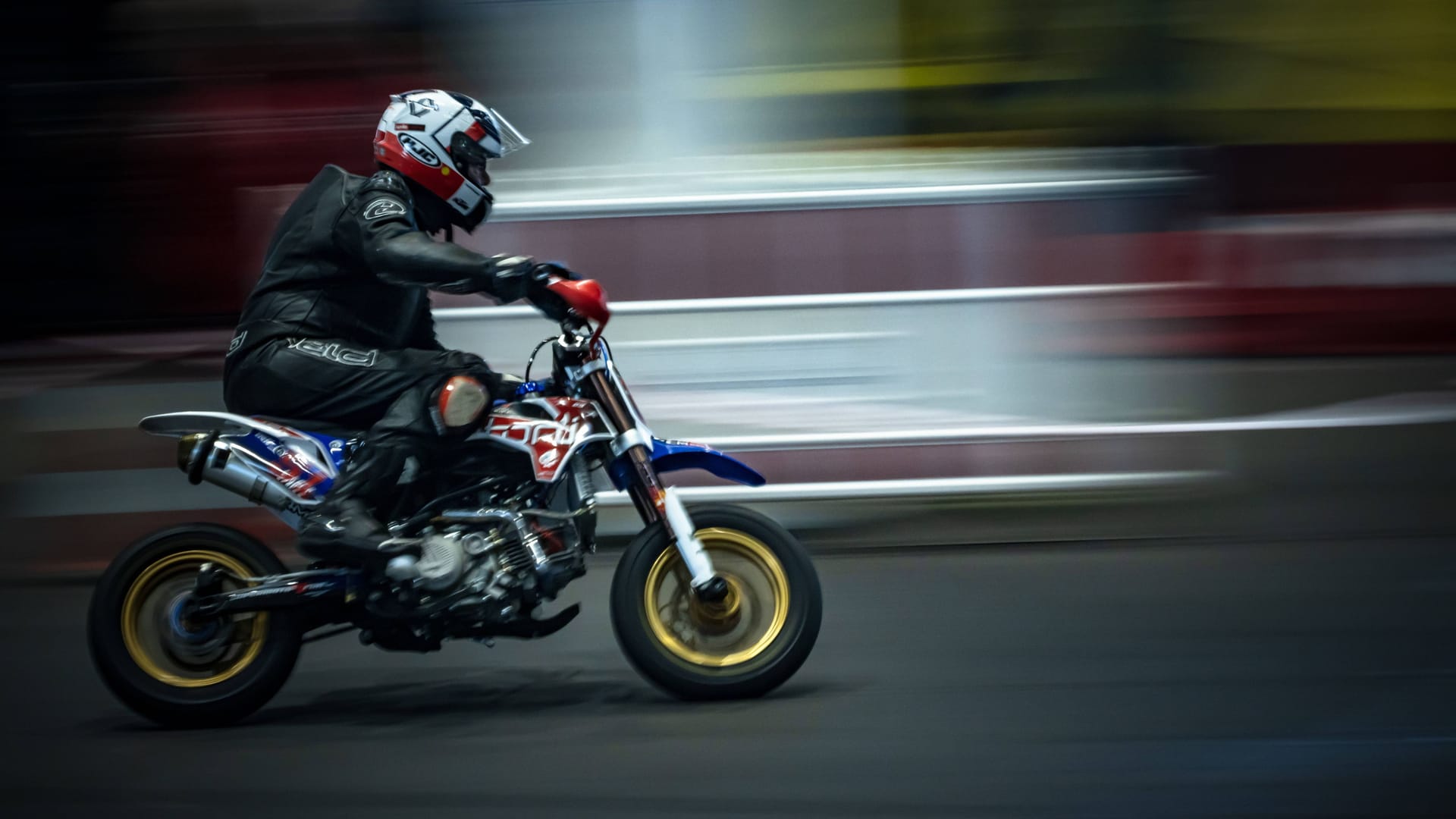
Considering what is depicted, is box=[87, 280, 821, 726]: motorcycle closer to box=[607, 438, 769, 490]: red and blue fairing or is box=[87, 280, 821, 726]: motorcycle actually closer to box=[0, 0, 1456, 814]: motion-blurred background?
box=[607, 438, 769, 490]: red and blue fairing

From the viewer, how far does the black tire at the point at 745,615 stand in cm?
524

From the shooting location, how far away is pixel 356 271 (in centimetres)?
548

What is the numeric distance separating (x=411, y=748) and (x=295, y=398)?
1.10 m

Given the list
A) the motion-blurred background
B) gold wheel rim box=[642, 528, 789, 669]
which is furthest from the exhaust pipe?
the motion-blurred background

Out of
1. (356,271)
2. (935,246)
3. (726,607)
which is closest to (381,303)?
(356,271)

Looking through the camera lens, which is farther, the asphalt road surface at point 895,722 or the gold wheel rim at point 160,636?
the gold wheel rim at point 160,636

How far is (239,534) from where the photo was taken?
539 cm

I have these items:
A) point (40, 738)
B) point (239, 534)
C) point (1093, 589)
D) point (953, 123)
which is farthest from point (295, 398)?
point (953, 123)

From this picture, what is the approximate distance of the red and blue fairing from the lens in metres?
5.36

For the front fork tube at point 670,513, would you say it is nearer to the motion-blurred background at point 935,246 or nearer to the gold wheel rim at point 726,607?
the gold wheel rim at point 726,607

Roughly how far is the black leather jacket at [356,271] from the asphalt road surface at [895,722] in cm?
116

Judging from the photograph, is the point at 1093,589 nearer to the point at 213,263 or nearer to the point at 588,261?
the point at 588,261

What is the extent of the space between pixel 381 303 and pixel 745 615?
145 cm

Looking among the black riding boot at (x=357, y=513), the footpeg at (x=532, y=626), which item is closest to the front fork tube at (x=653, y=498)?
the footpeg at (x=532, y=626)
